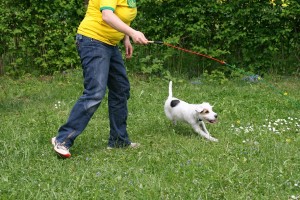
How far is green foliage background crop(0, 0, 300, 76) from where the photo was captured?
793 centimetres

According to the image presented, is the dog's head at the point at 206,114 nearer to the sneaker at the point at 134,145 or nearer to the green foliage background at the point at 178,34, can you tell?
the sneaker at the point at 134,145

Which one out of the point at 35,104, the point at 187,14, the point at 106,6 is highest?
the point at 106,6

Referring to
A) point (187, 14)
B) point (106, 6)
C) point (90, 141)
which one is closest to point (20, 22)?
point (187, 14)

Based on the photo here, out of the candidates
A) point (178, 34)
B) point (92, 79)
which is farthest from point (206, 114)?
point (178, 34)

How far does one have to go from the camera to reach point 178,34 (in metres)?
8.17

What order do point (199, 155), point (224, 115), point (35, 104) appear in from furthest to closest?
point (35, 104) → point (224, 115) → point (199, 155)

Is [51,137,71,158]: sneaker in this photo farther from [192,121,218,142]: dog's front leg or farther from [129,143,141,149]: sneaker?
[192,121,218,142]: dog's front leg

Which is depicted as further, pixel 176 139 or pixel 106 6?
pixel 176 139

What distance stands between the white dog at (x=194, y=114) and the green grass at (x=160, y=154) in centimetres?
13

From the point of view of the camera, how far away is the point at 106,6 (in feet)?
12.4

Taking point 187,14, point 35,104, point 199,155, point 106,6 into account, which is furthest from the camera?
point 187,14

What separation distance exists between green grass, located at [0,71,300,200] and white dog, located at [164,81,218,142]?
13 centimetres

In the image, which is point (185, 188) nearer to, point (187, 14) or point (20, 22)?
point (187, 14)

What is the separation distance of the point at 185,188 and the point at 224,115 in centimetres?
235
